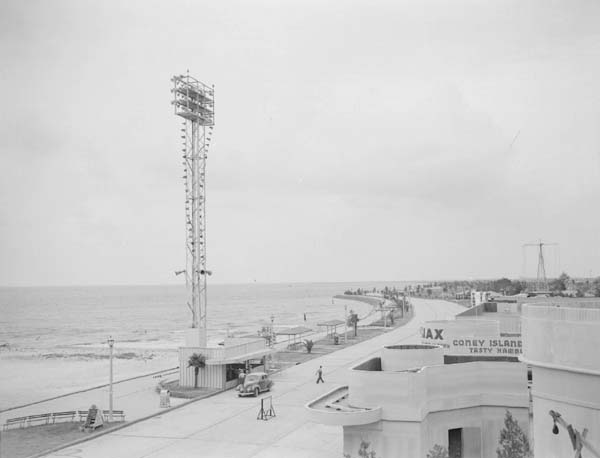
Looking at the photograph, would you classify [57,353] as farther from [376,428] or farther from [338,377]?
[376,428]

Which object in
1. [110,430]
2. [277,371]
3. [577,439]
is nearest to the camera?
[577,439]

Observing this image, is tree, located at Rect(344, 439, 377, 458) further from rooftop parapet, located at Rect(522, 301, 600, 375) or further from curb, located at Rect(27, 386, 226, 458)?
curb, located at Rect(27, 386, 226, 458)

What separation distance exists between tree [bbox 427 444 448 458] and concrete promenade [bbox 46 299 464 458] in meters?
3.54

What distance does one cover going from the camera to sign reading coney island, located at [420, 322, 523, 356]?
26.9 metres

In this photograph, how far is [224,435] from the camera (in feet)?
75.7

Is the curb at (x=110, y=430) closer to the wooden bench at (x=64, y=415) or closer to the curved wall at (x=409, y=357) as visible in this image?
the wooden bench at (x=64, y=415)

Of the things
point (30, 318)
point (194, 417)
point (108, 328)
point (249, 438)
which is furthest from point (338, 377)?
point (30, 318)

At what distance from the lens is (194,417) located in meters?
26.3

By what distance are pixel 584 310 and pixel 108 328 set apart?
333ft

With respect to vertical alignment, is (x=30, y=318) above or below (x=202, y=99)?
below

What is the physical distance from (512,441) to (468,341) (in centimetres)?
905

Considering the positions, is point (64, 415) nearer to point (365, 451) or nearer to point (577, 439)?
point (365, 451)

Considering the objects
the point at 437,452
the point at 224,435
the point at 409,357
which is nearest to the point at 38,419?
the point at 224,435

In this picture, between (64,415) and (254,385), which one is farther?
(254,385)
